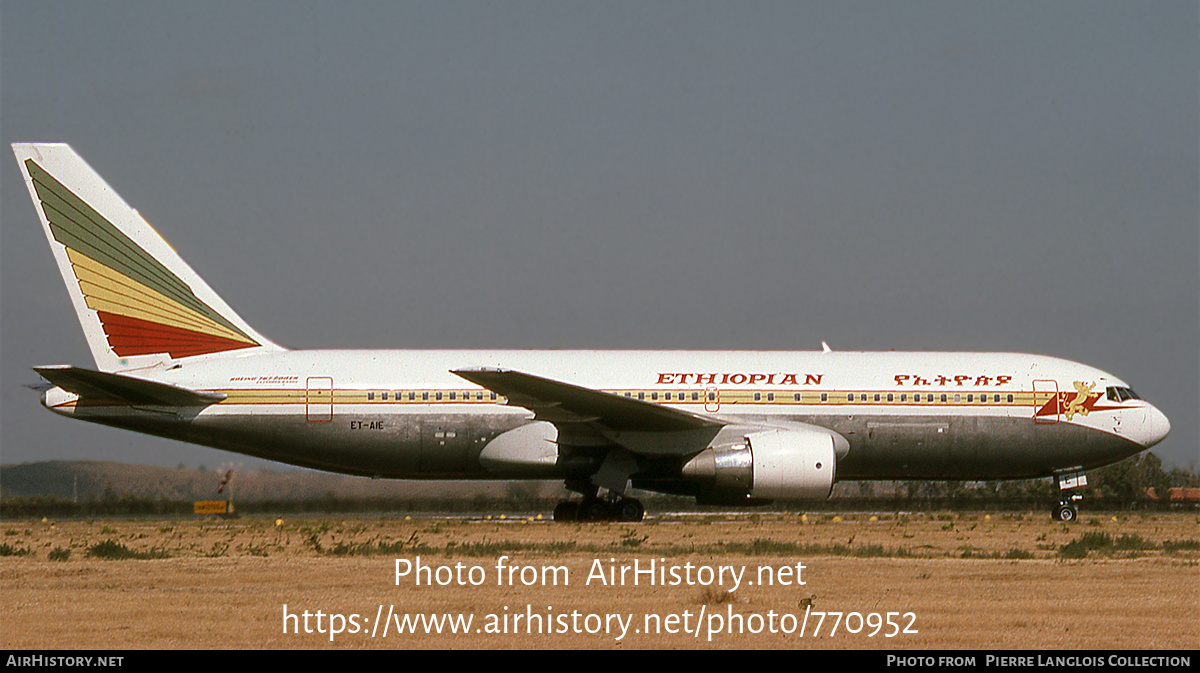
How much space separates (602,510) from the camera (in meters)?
20.3

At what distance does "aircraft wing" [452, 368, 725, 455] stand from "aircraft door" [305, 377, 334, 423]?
9.02ft

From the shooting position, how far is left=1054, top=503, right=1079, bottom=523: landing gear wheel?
22.3m

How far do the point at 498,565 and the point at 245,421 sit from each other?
778 centimetres

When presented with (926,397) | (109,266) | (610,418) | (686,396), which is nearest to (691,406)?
(686,396)

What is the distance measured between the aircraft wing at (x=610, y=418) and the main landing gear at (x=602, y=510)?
125 cm

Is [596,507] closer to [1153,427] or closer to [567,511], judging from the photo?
[567,511]

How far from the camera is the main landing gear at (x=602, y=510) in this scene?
66.1ft

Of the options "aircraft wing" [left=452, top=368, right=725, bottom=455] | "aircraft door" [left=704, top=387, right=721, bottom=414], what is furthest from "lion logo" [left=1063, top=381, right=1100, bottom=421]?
"aircraft wing" [left=452, top=368, right=725, bottom=455]

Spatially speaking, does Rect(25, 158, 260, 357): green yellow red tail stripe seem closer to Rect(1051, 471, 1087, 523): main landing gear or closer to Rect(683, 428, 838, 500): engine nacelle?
Rect(683, 428, 838, 500): engine nacelle

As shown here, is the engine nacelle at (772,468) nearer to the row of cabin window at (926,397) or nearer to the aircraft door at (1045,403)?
the row of cabin window at (926,397)

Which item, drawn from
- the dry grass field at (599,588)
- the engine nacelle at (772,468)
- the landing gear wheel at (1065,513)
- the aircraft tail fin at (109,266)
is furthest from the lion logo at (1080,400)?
the aircraft tail fin at (109,266)
